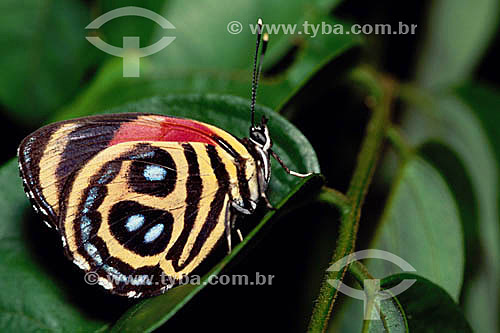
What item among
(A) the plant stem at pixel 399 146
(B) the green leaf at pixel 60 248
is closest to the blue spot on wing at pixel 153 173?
(B) the green leaf at pixel 60 248

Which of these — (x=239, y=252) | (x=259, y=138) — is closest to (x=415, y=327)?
Result: (x=239, y=252)

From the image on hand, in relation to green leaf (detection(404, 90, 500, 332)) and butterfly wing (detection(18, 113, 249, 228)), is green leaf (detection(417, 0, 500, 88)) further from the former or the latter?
butterfly wing (detection(18, 113, 249, 228))

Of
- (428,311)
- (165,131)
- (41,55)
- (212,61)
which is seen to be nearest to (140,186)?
(165,131)

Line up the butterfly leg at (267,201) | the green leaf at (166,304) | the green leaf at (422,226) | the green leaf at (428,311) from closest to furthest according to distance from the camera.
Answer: the green leaf at (166,304), the green leaf at (428,311), the butterfly leg at (267,201), the green leaf at (422,226)

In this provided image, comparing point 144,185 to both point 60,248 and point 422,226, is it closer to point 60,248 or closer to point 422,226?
point 60,248

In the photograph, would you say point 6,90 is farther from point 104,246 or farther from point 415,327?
point 415,327

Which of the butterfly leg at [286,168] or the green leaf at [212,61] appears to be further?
the green leaf at [212,61]

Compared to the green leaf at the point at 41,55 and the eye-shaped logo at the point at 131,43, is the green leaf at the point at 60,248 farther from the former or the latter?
the green leaf at the point at 41,55
